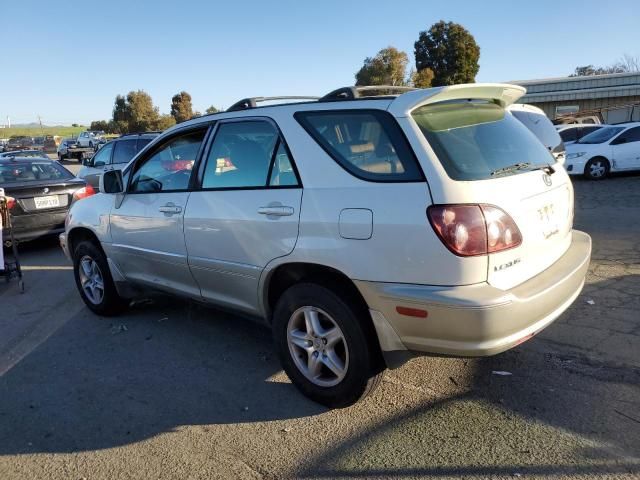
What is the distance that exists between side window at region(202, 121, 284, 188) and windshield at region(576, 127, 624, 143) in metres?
13.2

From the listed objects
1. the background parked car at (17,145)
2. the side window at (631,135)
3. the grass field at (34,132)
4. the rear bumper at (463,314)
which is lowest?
the rear bumper at (463,314)

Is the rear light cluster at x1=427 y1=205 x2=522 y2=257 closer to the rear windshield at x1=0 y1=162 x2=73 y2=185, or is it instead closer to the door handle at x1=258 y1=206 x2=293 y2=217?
the door handle at x1=258 y1=206 x2=293 y2=217

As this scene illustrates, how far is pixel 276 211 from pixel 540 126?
5.85 meters

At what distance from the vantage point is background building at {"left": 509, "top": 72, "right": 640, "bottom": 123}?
2986cm

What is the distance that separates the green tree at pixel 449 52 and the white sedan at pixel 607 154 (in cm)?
3058

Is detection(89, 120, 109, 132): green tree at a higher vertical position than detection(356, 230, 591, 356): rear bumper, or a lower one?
higher

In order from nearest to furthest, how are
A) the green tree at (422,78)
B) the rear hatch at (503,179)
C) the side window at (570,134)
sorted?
the rear hatch at (503,179) < the side window at (570,134) < the green tree at (422,78)

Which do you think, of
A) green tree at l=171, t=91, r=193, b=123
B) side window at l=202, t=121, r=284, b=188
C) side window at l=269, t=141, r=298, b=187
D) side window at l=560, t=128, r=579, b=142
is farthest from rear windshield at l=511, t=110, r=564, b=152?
green tree at l=171, t=91, r=193, b=123

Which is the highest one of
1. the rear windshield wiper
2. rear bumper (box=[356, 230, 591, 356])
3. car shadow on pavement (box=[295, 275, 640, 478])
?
the rear windshield wiper

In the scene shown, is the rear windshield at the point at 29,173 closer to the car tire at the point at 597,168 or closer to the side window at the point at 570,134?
the car tire at the point at 597,168

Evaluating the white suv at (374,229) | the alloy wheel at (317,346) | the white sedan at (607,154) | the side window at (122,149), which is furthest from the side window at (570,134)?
the alloy wheel at (317,346)

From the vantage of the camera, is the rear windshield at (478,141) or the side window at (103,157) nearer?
the rear windshield at (478,141)

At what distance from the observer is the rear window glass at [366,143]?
2.74 m

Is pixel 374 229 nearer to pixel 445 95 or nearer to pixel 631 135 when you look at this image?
pixel 445 95
